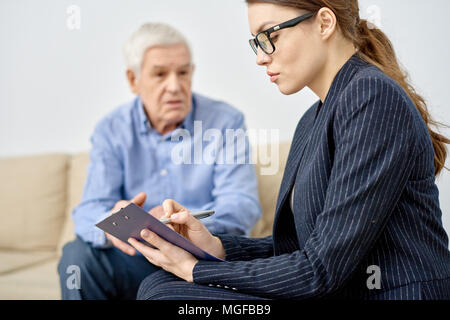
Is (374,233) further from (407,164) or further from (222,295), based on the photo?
(222,295)

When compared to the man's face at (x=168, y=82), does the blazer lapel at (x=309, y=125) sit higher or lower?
lower

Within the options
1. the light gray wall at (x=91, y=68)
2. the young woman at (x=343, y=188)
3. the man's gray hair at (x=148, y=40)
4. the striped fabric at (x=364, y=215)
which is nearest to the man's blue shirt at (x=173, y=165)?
the man's gray hair at (x=148, y=40)

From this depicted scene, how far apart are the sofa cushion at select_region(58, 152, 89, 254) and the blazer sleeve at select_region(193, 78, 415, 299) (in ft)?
5.71

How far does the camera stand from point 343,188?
3.27ft

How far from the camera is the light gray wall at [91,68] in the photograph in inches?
96.9

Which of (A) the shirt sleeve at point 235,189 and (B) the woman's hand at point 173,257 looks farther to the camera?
(A) the shirt sleeve at point 235,189

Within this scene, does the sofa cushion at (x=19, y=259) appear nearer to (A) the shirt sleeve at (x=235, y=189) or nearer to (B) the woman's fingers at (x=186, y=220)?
(A) the shirt sleeve at (x=235, y=189)

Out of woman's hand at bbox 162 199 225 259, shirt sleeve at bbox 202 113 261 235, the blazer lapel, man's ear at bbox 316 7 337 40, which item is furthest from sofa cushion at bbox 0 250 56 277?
man's ear at bbox 316 7 337 40

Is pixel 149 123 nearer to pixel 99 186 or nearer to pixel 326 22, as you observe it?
pixel 99 186

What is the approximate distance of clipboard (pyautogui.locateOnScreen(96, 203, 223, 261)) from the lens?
1.08 meters

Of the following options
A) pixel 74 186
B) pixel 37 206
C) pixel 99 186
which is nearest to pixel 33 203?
pixel 37 206

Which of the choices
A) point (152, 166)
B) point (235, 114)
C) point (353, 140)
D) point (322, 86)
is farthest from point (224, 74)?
point (353, 140)

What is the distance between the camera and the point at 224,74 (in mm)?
2555
